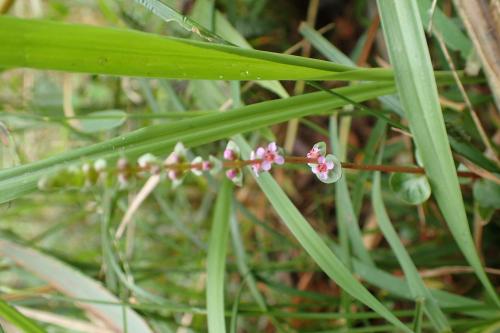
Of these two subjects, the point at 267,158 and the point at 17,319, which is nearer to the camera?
the point at 267,158

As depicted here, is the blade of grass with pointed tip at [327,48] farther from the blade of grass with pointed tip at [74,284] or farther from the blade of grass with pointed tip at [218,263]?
the blade of grass with pointed tip at [74,284]

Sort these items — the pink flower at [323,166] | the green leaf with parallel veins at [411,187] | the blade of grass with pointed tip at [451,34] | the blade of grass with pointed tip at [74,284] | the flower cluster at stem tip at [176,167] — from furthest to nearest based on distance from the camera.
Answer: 1. the blade of grass with pointed tip at [74,284]
2. the blade of grass with pointed tip at [451,34]
3. the green leaf with parallel veins at [411,187]
4. the pink flower at [323,166]
5. the flower cluster at stem tip at [176,167]

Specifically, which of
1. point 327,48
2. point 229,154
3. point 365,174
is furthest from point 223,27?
point 229,154

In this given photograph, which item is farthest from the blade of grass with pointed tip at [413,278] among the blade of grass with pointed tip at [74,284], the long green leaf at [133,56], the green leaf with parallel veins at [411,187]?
the blade of grass with pointed tip at [74,284]

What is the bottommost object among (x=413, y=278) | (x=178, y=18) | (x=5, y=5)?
(x=413, y=278)

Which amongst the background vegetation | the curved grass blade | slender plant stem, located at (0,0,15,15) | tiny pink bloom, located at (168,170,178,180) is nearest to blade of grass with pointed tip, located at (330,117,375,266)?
the background vegetation

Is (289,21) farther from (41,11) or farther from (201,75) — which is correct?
(201,75)

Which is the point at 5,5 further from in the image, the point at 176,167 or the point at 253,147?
the point at 176,167

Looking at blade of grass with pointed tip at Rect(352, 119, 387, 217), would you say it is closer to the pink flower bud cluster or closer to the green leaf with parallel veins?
the green leaf with parallel veins
